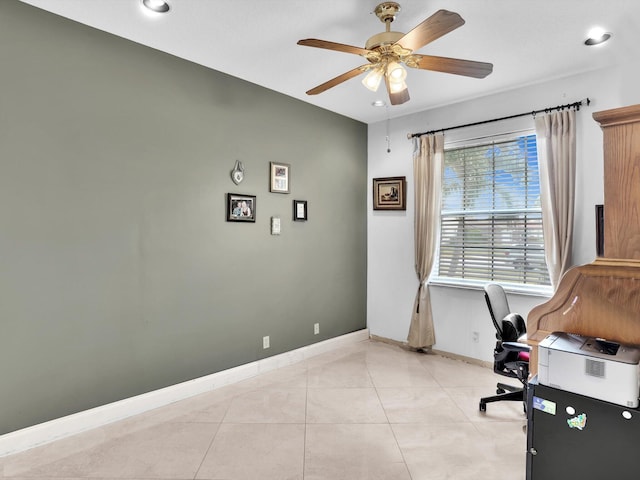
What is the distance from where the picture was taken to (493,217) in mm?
4000

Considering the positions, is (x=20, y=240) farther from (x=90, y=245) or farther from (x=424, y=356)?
(x=424, y=356)

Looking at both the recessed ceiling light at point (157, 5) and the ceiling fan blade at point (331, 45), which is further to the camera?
the recessed ceiling light at point (157, 5)

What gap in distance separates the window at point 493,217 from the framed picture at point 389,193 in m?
0.50

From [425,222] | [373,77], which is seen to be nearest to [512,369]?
[425,222]

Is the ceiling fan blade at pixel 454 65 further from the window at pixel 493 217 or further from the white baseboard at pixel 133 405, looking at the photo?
the white baseboard at pixel 133 405

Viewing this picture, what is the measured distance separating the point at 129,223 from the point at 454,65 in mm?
2541

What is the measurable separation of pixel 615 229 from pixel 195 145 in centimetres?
300

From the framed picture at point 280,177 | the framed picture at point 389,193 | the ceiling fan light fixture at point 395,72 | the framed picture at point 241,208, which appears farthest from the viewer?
the framed picture at point 389,193

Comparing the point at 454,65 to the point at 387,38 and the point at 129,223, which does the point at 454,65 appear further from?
the point at 129,223

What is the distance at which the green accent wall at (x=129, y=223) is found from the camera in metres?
2.47

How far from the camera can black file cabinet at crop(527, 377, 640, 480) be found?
1.35 metres

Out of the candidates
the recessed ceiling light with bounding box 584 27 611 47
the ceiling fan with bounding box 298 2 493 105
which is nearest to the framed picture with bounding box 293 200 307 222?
the ceiling fan with bounding box 298 2 493 105

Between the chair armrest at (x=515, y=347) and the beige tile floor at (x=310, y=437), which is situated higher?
the chair armrest at (x=515, y=347)

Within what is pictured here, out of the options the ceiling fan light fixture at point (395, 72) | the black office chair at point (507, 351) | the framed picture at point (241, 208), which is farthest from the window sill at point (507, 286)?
the ceiling fan light fixture at point (395, 72)
